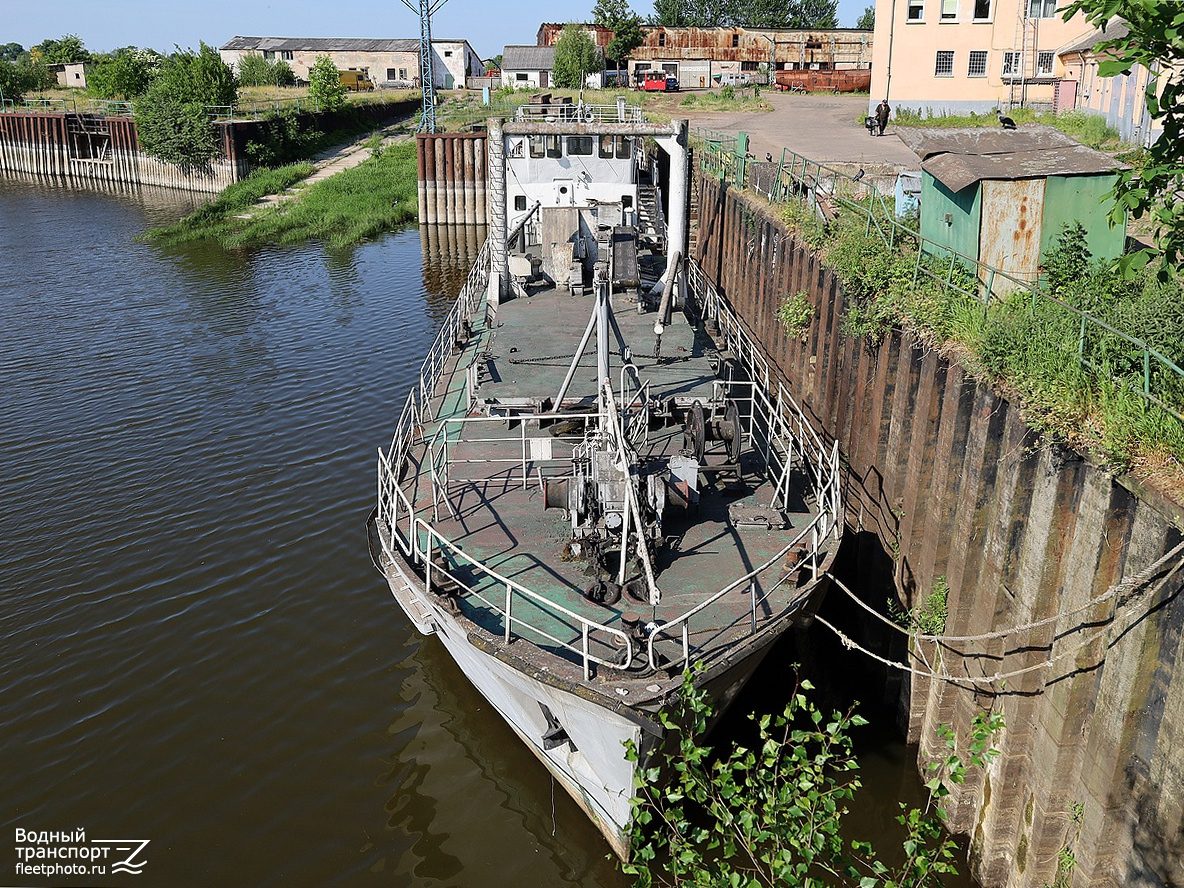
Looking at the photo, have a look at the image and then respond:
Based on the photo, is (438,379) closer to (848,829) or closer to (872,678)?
(872,678)

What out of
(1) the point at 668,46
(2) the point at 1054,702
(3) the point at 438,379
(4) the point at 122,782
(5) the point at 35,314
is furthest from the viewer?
(1) the point at 668,46

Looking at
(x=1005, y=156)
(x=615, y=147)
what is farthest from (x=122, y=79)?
(x=1005, y=156)

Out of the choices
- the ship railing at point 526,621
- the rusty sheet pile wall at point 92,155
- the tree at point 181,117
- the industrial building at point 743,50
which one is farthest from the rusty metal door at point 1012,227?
the industrial building at point 743,50

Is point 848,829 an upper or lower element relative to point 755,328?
lower

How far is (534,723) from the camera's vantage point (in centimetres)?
1130

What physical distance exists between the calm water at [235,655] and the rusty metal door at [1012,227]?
6773 mm

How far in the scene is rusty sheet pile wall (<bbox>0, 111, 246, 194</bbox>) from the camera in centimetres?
5975

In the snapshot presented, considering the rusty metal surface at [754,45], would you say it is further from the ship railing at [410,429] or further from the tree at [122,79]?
the ship railing at [410,429]

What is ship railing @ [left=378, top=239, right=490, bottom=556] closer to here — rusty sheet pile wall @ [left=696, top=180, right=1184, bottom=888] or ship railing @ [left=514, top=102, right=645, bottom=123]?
ship railing @ [left=514, top=102, right=645, bottom=123]

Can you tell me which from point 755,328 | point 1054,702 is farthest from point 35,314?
point 1054,702

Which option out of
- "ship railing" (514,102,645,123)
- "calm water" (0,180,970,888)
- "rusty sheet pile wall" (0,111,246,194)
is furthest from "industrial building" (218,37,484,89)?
"calm water" (0,180,970,888)

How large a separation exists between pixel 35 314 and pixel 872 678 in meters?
29.6

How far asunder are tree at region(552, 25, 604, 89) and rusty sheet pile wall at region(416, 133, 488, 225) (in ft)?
118

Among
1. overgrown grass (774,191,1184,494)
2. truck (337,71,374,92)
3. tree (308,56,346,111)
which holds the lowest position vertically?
overgrown grass (774,191,1184,494)
